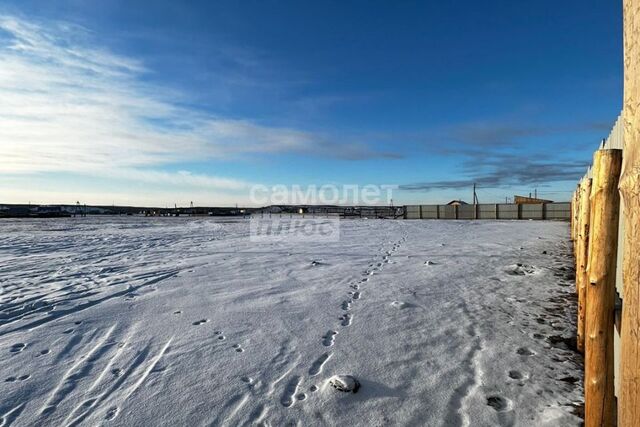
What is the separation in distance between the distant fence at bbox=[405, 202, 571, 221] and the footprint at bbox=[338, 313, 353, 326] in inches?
1424

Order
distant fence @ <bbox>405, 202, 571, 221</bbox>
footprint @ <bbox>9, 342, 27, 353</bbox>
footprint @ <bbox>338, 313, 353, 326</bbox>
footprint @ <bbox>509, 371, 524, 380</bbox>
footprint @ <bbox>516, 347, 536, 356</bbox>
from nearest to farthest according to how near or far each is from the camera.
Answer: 1. footprint @ <bbox>509, 371, 524, 380</bbox>
2. footprint @ <bbox>516, 347, 536, 356</bbox>
3. footprint @ <bbox>9, 342, 27, 353</bbox>
4. footprint @ <bbox>338, 313, 353, 326</bbox>
5. distant fence @ <bbox>405, 202, 571, 221</bbox>

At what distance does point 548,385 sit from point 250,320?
3509mm

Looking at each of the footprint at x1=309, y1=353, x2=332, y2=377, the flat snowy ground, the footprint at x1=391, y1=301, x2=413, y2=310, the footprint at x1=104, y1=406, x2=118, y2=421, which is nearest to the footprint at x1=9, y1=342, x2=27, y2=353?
the flat snowy ground

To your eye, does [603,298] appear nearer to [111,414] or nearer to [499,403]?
[499,403]

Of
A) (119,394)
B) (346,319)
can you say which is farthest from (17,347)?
(346,319)

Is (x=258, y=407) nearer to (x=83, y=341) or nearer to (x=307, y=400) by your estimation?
(x=307, y=400)

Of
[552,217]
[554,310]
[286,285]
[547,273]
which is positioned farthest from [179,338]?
[552,217]

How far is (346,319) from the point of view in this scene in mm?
4812

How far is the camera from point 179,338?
4.18m

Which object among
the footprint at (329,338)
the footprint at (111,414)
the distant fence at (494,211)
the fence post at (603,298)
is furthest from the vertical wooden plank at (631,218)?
the distant fence at (494,211)

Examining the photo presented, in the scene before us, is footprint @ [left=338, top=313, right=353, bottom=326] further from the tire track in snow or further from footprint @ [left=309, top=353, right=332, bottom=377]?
the tire track in snow

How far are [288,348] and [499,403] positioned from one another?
84.8 inches

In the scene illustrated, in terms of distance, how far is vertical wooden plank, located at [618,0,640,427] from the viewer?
1.48m

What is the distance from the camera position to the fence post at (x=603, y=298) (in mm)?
2205
